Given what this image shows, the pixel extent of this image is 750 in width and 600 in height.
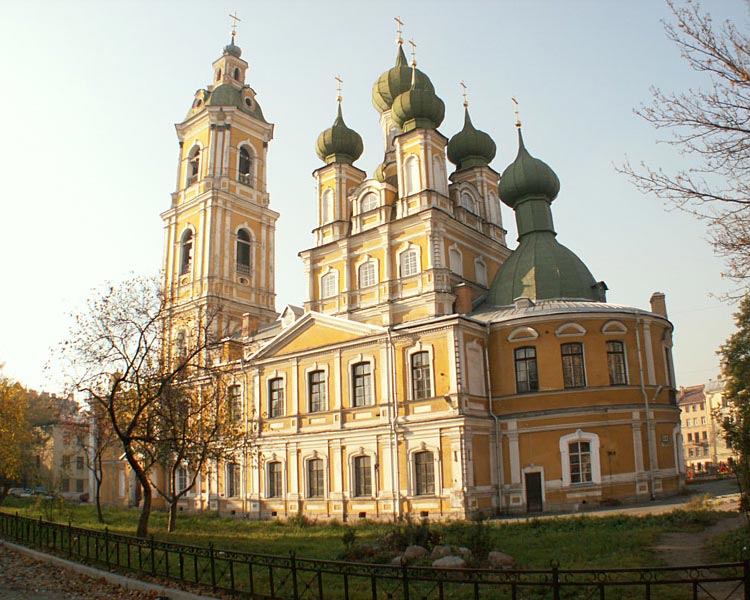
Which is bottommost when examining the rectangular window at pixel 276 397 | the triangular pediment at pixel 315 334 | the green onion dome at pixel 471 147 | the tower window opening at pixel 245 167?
the rectangular window at pixel 276 397

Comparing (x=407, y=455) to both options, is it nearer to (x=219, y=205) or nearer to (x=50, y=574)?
(x=50, y=574)

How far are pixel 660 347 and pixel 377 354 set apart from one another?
35.0 ft

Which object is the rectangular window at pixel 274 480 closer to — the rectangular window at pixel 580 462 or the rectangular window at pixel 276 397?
the rectangular window at pixel 276 397

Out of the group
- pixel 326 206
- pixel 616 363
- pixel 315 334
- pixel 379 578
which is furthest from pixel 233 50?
pixel 379 578

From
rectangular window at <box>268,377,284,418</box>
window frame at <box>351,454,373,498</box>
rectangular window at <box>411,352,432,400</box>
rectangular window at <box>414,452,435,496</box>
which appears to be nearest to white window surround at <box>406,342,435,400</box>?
rectangular window at <box>411,352,432,400</box>

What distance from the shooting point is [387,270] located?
95.2 feet


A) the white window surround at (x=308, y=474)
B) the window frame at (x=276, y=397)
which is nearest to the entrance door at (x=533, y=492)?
the white window surround at (x=308, y=474)

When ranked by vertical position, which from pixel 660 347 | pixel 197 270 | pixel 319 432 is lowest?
pixel 319 432

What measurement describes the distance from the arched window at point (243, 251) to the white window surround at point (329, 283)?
8669mm

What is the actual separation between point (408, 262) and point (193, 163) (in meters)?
18.6

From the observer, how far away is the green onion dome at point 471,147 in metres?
34.0

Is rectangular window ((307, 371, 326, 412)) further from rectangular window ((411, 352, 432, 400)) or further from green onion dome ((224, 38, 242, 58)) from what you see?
green onion dome ((224, 38, 242, 58))

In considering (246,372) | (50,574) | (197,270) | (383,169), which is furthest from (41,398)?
(50,574)

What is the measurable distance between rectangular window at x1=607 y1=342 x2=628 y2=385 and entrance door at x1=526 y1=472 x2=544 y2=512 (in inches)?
172
